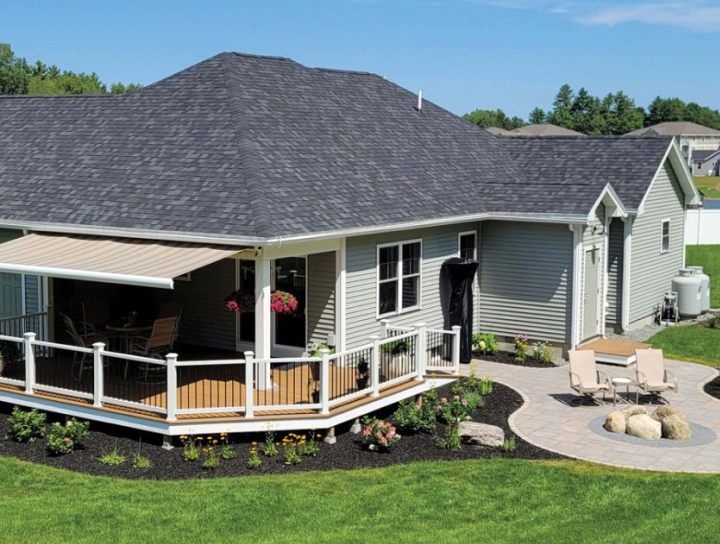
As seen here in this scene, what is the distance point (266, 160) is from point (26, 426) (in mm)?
Result: 6902

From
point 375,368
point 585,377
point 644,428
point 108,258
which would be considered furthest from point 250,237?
point 644,428

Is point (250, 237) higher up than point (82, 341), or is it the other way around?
point (250, 237)

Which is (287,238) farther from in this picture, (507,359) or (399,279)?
(507,359)

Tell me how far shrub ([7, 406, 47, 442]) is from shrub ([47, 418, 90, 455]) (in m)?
0.33

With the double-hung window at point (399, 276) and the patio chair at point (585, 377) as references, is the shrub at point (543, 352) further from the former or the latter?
the patio chair at point (585, 377)

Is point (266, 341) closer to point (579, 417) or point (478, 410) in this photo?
point (478, 410)

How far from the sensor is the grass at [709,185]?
9150 cm

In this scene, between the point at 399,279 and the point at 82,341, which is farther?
the point at 399,279

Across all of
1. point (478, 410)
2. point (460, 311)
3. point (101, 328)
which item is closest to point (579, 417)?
point (478, 410)

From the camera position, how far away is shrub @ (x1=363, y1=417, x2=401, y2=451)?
623 inches

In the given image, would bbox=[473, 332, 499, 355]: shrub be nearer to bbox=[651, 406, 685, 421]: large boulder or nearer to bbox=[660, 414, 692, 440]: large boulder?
bbox=[651, 406, 685, 421]: large boulder

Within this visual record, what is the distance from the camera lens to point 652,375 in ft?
63.7

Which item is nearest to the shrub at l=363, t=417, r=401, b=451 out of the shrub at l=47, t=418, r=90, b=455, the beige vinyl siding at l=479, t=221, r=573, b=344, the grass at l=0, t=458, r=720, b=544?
the grass at l=0, t=458, r=720, b=544

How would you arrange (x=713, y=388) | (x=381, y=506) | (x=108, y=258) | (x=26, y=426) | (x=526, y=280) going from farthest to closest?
(x=526, y=280)
(x=713, y=388)
(x=108, y=258)
(x=26, y=426)
(x=381, y=506)
